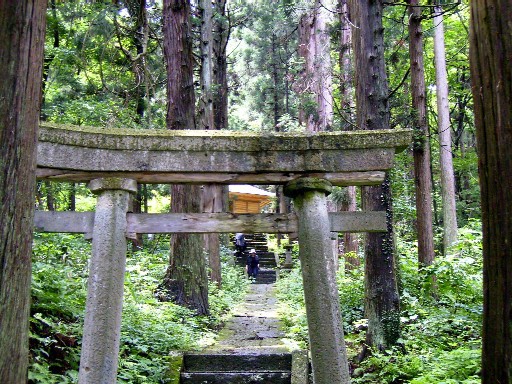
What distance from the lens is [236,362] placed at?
22.0 feet

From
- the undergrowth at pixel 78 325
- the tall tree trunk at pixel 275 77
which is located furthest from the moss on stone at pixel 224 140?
the tall tree trunk at pixel 275 77

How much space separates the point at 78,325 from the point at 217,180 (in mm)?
2778

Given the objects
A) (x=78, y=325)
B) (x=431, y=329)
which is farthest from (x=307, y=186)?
(x=431, y=329)

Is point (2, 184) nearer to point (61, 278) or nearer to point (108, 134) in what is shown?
point (108, 134)

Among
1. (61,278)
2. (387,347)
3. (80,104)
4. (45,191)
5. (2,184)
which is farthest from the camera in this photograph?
(45,191)

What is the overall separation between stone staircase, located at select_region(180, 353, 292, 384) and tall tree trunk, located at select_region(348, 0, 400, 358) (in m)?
1.62

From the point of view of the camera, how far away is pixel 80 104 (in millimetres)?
12906

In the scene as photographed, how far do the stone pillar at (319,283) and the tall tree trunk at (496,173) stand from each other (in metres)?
2.32

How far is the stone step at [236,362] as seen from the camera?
662cm

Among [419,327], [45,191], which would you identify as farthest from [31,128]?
[45,191]

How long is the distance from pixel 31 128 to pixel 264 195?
29806mm

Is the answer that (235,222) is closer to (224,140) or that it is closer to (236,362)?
(224,140)

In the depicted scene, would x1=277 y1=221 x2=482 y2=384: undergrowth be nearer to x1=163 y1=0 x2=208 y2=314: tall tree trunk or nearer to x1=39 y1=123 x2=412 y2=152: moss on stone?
x1=163 y1=0 x2=208 y2=314: tall tree trunk

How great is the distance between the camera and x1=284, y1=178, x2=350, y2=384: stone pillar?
468 cm
